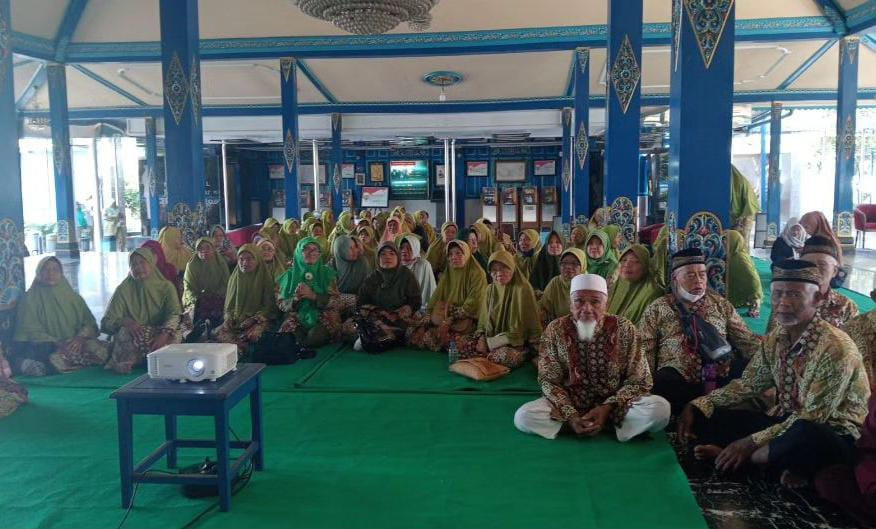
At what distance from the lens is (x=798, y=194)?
18.1 meters

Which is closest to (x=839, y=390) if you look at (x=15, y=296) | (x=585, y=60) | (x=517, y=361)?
(x=517, y=361)

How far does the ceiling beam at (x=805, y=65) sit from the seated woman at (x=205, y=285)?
8711mm

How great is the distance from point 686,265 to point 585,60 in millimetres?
5931

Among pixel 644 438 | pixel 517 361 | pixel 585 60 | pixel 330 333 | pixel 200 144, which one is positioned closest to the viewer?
pixel 644 438

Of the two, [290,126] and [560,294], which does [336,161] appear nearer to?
[290,126]

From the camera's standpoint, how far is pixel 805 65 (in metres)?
10.9

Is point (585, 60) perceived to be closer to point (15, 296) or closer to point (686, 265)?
point (686, 265)

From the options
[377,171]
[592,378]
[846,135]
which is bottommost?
Answer: [592,378]

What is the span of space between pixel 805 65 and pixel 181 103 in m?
9.75

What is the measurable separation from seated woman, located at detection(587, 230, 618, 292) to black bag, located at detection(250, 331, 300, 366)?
240 centimetres

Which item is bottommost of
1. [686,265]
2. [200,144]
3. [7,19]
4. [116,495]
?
[116,495]

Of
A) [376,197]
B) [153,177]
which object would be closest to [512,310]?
[153,177]

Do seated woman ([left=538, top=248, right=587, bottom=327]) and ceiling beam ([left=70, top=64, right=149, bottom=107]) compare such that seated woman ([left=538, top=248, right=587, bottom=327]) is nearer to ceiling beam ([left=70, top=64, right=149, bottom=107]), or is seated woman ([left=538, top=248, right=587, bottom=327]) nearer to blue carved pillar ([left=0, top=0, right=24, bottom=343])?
blue carved pillar ([left=0, top=0, right=24, bottom=343])

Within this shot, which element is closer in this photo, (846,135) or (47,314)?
(47,314)
